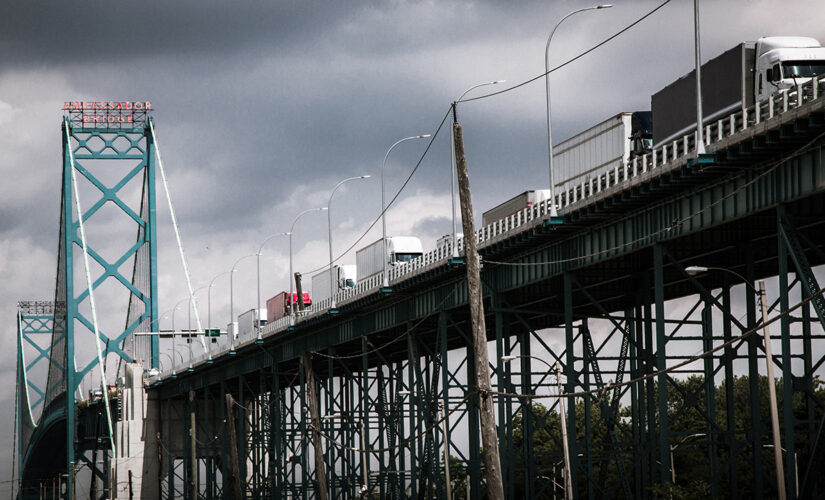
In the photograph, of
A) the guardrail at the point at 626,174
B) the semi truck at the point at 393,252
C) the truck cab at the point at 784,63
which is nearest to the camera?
the guardrail at the point at 626,174

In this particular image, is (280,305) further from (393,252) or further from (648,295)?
(648,295)

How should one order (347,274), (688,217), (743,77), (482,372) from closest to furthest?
(482,372)
(743,77)
(688,217)
(347,274)

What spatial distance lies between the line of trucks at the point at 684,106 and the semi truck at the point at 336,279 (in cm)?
2256

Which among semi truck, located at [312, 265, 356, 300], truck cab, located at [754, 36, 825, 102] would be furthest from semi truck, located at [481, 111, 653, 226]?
semi truck, located at [312, 265, 356, 300]

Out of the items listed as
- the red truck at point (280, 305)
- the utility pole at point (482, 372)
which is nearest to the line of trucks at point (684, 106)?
the utility pole at point (482, 372)

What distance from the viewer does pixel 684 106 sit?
3834cm

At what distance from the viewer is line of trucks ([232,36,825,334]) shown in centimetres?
3403

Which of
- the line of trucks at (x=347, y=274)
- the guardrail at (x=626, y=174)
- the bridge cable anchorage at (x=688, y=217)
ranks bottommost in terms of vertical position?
the bridge cable anchorage at (x=688, y=217)

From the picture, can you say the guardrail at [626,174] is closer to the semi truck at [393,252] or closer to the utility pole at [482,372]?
the semi truck at [393,252]

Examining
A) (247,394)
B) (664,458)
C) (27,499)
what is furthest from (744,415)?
(27,499)

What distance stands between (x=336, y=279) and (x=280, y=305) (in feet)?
34.6

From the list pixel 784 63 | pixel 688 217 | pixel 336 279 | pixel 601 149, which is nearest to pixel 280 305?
pixel 336 279

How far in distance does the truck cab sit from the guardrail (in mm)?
757

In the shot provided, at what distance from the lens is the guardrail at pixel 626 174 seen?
31328mm
